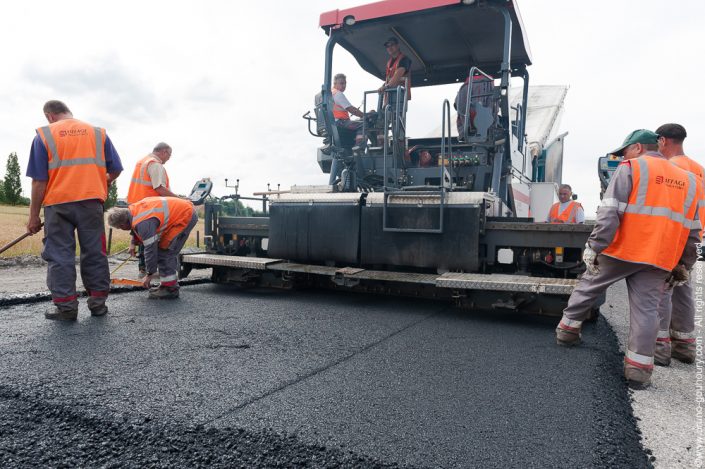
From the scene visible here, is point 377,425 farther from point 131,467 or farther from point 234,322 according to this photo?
point 234,322

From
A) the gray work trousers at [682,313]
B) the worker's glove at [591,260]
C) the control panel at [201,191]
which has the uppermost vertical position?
the control panel at [201,191]

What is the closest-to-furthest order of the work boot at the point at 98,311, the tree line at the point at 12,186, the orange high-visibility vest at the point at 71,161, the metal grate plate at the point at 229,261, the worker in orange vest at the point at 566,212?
the orange high-visibility vest at the point at 71,161 < the work boot at the point at 98,311 < the metal grate plate at the point at 229,261 < the worker in orange vest at the point at 566,212 < the tree line at the point at 12,186

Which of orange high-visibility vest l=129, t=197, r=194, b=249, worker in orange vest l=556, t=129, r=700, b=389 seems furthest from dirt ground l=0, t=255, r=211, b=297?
worker in orange vest l=556, t=129, r=700, b=389

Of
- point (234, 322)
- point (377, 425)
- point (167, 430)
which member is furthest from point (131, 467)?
point (234, 322)

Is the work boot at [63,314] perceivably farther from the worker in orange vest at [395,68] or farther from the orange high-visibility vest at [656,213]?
the orange high-visibility vest at [656,213]

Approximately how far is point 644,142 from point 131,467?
3.04 metres

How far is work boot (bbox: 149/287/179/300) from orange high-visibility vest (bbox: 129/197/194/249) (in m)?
0.40

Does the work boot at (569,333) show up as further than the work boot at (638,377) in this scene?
Yes

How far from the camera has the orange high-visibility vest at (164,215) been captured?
14.3 ft

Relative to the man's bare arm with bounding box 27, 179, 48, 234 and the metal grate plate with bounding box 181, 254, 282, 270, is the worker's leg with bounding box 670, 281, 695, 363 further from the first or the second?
the man's bare arm with bounding box 27, 179, 48, 234

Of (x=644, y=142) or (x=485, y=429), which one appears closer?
(x=485, y=429)

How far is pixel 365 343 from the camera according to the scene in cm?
291

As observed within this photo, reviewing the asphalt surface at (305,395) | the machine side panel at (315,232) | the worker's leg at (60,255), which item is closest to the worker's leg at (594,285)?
the asphalt surface at (305,395)

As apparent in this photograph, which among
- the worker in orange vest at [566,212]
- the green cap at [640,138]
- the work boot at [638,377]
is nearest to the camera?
the work boot at [638,377]
